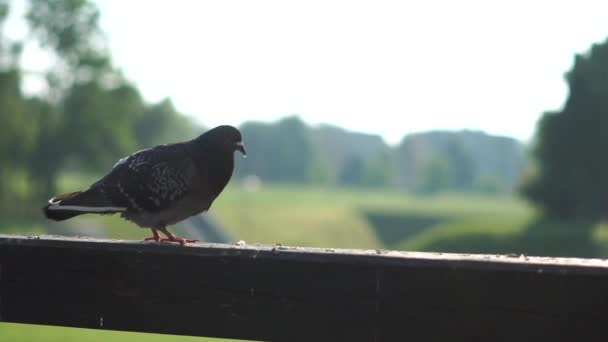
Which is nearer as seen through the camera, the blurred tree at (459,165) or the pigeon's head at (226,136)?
the pigeon's head at (226,136)

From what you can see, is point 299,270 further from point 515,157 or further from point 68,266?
point 515,157

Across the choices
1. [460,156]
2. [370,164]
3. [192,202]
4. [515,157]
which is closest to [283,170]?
[370,164]

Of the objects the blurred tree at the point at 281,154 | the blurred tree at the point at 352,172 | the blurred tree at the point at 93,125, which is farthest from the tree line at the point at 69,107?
the blurred tree at the point at 352,172

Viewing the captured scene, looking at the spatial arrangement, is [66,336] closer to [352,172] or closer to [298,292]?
[298,292]

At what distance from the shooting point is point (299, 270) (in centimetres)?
253

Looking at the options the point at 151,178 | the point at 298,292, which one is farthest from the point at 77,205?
the point at 298,292

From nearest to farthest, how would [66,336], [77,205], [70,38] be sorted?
[77,205] → [66,336] → [70,38]

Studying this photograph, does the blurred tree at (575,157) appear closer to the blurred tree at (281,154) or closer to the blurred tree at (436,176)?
the blurred tree at (436,176)

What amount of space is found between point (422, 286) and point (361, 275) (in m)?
0.19

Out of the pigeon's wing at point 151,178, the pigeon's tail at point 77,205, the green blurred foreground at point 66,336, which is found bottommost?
the green blurred foreground at point 66,336

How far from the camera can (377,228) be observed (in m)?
77.5

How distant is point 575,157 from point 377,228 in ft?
129

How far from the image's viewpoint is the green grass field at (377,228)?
38.4 meters

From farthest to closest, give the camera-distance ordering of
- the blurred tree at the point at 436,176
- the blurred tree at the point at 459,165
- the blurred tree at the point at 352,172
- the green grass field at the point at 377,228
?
the blurred tree at the point at 352,172 → the blurred tree at the point at 459,165 → the blurred tree at the point at 436,176 → the green grass field at the point at 377,228
